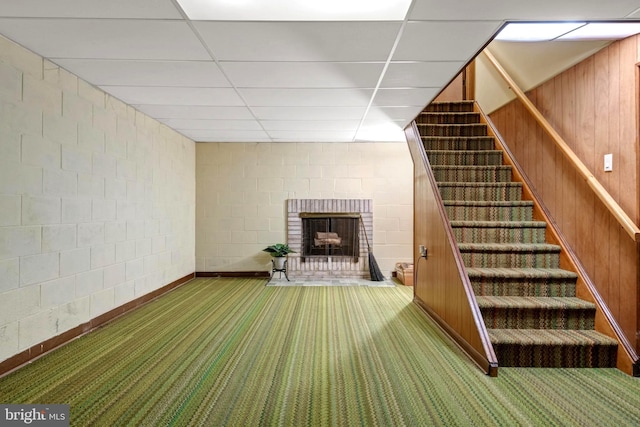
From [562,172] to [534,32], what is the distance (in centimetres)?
117

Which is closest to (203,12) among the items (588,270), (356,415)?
(356,415)

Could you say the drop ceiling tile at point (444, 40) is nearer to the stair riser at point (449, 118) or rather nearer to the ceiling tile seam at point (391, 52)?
the ceiling tile seam at point (391, 52)

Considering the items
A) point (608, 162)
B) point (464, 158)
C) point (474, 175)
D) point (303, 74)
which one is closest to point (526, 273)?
point (608, 162)

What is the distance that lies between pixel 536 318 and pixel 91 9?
10.9 feet

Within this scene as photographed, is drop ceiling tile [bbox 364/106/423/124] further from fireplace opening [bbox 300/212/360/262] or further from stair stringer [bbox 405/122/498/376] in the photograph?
fireplace opening [bbox 300/212/360/262]

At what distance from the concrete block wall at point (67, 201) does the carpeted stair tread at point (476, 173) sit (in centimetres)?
318

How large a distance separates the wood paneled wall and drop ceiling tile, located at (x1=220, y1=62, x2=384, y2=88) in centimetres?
163

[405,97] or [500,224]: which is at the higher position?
[405,97]

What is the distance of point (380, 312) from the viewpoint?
351 cm

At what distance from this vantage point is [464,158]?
384cm

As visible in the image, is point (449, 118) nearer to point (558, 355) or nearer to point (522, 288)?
point (522, 288)

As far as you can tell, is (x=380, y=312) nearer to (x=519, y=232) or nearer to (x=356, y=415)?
(x=519, y=232)

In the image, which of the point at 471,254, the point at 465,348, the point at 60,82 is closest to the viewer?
the point at 465,348

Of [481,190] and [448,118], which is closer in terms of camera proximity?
[481,190]
